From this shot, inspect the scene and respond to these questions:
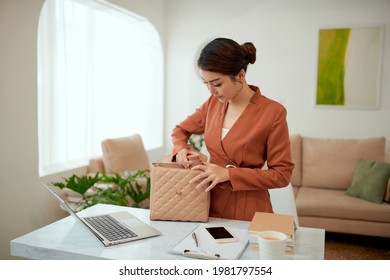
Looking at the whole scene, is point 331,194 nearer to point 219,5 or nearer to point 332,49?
point 332,49

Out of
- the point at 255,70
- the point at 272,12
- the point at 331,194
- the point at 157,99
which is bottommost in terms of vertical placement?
the point at 331,194

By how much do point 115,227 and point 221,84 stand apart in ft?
2.05

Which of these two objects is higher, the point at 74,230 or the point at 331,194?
the point at 74,230

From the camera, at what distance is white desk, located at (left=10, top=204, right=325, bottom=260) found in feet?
3.83

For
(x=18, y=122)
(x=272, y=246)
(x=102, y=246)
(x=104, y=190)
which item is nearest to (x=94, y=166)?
(x=104, y=190)

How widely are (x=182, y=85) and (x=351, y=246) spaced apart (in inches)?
100

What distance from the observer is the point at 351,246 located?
11.5 feet

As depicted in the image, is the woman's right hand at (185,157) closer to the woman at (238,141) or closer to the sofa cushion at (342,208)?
the woman at (238,141)

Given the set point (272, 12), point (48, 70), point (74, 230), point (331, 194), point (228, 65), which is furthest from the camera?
point (272, 12)

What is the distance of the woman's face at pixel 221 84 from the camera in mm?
1490

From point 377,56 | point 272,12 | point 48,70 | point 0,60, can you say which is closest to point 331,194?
point 377,56

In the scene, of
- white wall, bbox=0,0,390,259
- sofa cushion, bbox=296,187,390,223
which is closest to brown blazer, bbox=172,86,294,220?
white wall, bbox=0,0,390,259

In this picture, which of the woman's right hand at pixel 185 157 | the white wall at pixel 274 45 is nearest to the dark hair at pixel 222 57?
the woman's right hand at pixel 185 157

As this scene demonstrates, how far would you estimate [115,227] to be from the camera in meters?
1.36
